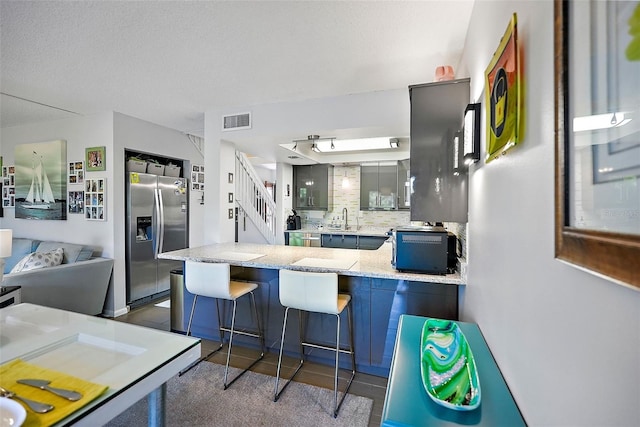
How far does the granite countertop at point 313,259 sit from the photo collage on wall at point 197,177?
2079mm

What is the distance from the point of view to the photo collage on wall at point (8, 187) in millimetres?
4602

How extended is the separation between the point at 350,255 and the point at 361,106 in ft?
5.10

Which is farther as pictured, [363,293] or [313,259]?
[313,259]

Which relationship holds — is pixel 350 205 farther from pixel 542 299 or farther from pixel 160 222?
pixel 542 299

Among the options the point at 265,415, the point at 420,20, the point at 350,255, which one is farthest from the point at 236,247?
the point at 420,20

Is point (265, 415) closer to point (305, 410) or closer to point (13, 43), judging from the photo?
point (305, 410)

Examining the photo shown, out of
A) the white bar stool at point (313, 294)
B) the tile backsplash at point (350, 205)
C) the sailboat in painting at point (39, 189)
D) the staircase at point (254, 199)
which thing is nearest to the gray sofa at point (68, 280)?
the sailboat in painting at point (39, 189)

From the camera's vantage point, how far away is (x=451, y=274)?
7.00ft

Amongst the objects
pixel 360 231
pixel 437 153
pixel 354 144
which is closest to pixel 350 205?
pixel 360 231

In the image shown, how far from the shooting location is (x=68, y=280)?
10.9 feet

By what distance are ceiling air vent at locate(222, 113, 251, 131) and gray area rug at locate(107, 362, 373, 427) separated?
265 centimetres

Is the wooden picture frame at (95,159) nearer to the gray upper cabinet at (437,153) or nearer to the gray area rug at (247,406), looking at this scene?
the gray area rug at (247,406)

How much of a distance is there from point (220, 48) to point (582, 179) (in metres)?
2.42

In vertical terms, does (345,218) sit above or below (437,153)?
below
